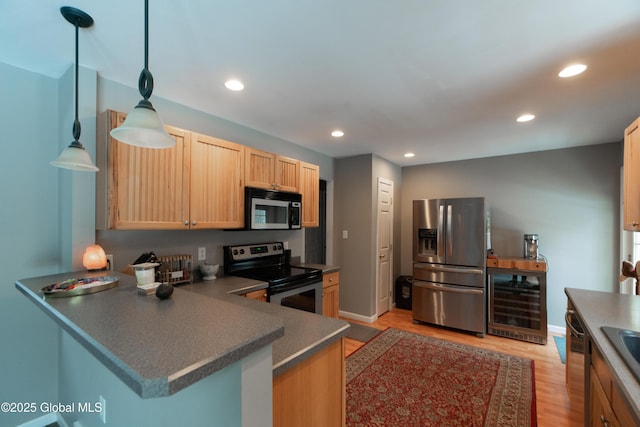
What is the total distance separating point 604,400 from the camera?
1313 mm

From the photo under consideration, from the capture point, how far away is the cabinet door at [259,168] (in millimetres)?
2668

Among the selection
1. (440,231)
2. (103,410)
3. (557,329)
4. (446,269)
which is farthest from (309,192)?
(557,329)

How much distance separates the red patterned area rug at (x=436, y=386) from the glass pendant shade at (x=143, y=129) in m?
2.22

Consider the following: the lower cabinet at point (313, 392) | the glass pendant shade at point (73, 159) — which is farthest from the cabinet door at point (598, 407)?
the glass pendant shade at point (73, 159)

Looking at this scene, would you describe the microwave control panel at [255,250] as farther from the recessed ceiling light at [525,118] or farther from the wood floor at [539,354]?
the recessed ceiling light at [525,118]

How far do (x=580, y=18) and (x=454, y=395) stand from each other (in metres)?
2.69

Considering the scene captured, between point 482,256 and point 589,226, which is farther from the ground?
point 589,226

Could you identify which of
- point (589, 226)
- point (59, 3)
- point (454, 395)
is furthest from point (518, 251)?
point (59, 3)

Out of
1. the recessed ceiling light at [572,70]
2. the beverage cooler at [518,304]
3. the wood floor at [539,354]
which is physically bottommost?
the wood floor at [539,354]

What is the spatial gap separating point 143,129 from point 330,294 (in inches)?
105

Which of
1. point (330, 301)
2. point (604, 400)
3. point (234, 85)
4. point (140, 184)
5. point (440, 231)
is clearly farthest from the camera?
point (440, 231)

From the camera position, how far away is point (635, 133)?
5.76ft

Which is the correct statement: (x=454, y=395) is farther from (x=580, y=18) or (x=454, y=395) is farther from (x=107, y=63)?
(x=107, y=63)

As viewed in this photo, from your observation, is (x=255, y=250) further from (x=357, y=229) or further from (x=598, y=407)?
(x=598, y=407)
